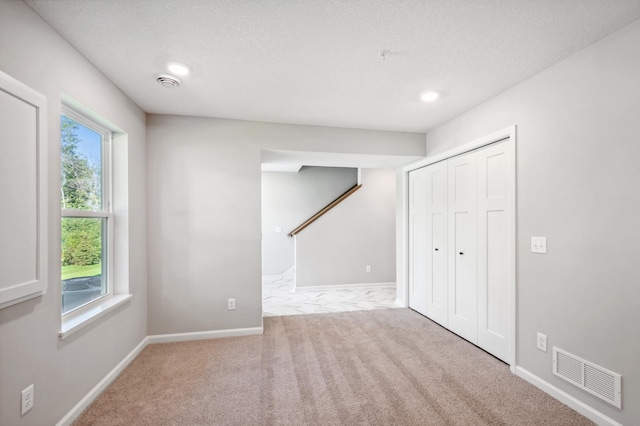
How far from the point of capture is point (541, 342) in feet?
6.75

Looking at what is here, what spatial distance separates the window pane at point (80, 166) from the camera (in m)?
1.89

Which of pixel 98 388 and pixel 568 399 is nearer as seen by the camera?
pixel 568 399

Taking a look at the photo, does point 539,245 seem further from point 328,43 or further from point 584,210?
point 328,43

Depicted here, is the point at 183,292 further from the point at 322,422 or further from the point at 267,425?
the point at 322,422

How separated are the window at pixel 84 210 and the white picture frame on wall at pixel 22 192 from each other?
0.28 metres

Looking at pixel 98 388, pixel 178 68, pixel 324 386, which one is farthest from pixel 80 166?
pixel 324 386

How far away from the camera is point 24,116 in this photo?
1.36 meters

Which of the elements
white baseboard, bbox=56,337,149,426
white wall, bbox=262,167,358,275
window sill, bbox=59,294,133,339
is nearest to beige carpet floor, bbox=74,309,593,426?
white baseboard, bbox=56,337,149,426

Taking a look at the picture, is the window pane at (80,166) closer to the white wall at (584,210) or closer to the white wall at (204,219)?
the white wall at (204,219)

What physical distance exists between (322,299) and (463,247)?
235cm

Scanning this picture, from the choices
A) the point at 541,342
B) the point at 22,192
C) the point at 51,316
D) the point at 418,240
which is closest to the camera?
the point at 22,192

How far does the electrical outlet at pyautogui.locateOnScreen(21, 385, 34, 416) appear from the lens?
138 centimetres

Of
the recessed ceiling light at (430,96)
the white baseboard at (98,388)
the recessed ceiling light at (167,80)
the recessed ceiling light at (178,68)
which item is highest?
the recessed ceiling light at (178,68)

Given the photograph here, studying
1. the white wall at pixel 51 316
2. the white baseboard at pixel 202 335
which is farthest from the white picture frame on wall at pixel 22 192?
the white baseboard at pixel 202 335
